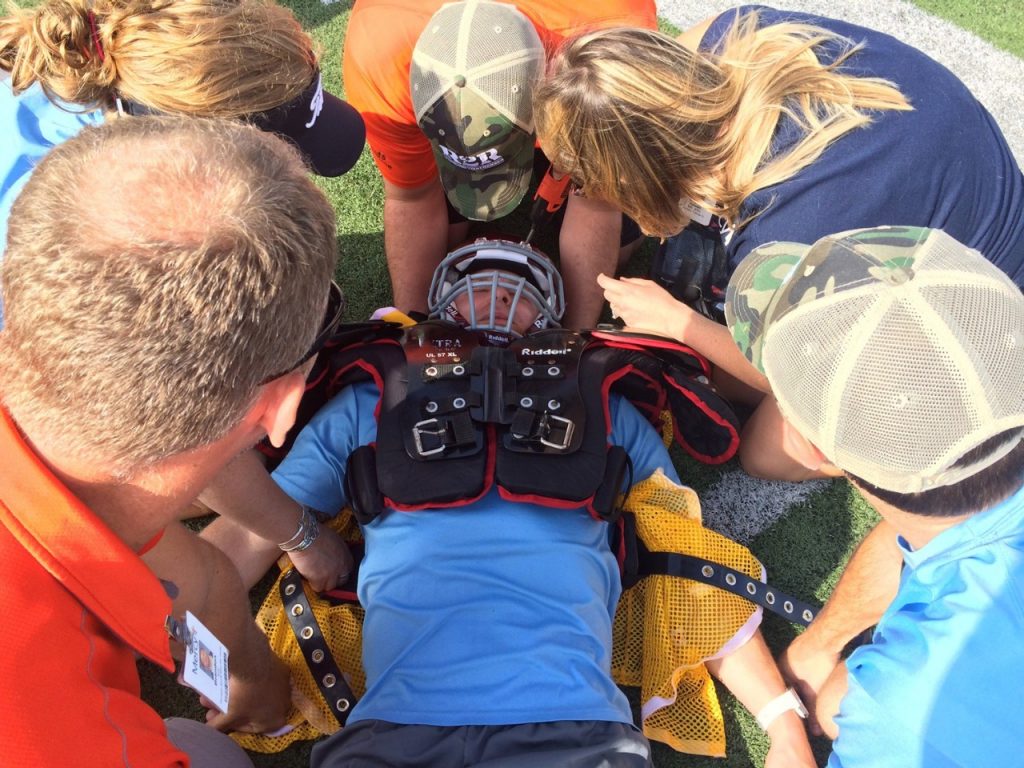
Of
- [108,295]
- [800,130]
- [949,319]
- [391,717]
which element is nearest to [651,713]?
[391,717]

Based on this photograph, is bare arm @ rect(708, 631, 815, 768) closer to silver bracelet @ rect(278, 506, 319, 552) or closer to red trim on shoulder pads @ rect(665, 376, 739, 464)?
red trim on shoulder pads @ rect(665, 376, 739, 464)

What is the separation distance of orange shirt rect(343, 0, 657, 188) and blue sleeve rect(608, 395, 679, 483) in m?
1.34

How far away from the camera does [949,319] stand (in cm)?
167

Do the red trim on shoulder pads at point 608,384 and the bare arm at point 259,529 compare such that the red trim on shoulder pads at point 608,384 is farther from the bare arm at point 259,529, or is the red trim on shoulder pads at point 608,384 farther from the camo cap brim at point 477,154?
the bare arm at point 259,529

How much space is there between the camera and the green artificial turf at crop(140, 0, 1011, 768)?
281 centimetres

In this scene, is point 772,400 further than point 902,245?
Yes

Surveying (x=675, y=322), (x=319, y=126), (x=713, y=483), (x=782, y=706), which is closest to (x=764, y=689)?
(x=782, y=706)

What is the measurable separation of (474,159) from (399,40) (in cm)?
60

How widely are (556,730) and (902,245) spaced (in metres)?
1.59

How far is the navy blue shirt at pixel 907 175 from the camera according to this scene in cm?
229

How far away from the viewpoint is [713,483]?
331cm

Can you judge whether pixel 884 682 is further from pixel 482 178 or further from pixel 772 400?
pixel 482 178

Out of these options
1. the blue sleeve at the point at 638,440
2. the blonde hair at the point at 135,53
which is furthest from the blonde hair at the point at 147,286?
the blue sleeve at the point at 638,440

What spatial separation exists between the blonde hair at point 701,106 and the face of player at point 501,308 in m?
0.82
